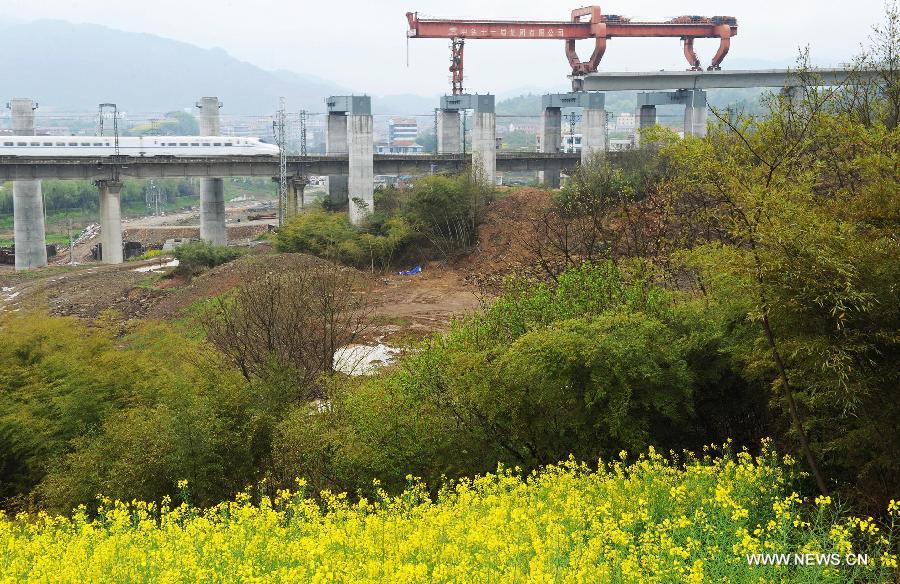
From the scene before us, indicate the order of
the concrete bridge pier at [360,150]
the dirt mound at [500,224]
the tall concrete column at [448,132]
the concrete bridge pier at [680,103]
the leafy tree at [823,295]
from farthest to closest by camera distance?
the tall concrete column at [448,132], the concrete bridge pier at [680,103], the concrete bridge pier at [360,150], the dirt mound at [500,224], the leafy tree at [823,295]

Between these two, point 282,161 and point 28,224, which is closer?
point 282,161

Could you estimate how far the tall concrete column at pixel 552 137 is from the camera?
6462 centimetres

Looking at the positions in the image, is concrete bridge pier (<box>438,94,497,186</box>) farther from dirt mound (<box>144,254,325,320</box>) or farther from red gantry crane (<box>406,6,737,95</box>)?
dirt mound (<box>144,254,325,320</box>)

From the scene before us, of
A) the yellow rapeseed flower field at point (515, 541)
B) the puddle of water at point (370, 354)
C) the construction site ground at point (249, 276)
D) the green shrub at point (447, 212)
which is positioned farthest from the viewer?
the green shrub at point (447, 212)

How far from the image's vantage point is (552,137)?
6538cm

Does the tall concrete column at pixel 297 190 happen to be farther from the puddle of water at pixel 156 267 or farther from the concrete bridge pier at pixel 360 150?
the puddle of water at pixel 156 267

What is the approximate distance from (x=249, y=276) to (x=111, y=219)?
25.6 m

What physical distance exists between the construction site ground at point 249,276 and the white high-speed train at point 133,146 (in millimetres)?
8379

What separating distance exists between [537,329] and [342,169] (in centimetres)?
4401

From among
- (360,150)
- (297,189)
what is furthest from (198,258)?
(297,189)

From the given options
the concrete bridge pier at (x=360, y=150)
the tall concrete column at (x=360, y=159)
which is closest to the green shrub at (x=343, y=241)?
the concrete bridge pier at (x=360, y=150)

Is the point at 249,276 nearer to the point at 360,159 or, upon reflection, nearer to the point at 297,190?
the point at 360,159

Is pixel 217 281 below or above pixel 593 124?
below

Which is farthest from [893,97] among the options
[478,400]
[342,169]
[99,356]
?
[342,169]
